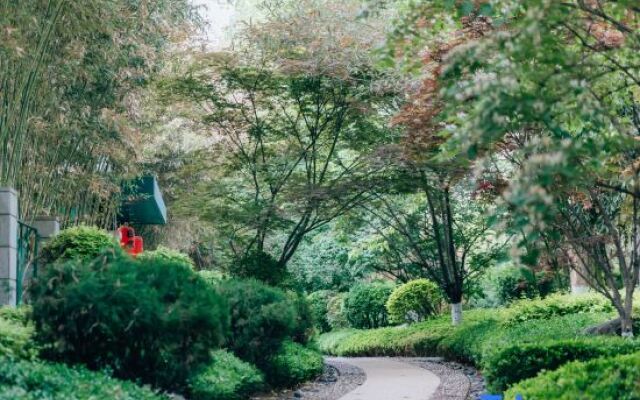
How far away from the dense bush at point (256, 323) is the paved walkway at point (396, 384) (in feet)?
3.32

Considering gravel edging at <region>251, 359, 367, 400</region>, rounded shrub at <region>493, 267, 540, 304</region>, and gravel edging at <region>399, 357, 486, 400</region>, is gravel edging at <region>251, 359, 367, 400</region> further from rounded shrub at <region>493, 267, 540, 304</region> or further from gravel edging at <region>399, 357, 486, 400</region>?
rounded shrub at <region>493, 267, 540, 304</region>

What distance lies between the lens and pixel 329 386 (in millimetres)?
9562

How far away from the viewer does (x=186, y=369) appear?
5.66 meters

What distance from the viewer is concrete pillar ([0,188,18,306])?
8.02m

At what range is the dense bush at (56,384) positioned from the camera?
4.64m

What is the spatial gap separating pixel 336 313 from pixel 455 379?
1188cm

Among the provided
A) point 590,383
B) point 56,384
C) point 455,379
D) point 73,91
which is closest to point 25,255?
point 73,91

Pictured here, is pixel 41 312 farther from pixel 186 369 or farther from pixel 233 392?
pixel 233 392

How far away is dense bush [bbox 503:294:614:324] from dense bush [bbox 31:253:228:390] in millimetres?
7428

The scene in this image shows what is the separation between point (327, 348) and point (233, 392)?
40.1 feet

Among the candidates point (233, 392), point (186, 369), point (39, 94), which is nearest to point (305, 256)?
point (39, 94)

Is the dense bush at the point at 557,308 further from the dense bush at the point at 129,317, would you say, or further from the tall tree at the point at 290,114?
the dense bush at the point at 129,317

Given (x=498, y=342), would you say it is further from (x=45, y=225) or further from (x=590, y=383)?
(x=45, y=225)

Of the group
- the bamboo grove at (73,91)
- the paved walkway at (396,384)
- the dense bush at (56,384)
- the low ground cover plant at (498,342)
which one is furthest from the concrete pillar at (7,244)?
the low ground cover plant at (498,342)
